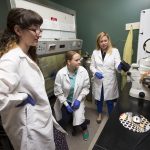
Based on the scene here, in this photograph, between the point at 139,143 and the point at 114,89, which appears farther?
the point at 114,89

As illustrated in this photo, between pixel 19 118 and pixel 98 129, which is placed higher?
pixel 19 118

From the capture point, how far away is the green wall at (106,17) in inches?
97.4

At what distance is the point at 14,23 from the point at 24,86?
14.5 inches

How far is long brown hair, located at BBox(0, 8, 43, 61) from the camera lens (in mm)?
841

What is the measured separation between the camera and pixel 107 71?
2.10 m

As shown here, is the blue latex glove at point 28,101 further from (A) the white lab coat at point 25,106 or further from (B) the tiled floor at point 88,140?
(B) the tiled floor at point 88,140

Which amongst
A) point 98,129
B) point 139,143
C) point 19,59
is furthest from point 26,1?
point 98,129

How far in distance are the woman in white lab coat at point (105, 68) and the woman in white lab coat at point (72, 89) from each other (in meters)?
0.30

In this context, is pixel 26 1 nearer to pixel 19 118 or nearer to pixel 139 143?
pixel 19 118

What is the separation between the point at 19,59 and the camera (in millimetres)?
819

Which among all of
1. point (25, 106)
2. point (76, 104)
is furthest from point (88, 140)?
point (25, 106)

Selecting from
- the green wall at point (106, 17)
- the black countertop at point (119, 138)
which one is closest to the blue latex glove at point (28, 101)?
the black countertop at point (119, 138)

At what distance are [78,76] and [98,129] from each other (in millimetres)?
850

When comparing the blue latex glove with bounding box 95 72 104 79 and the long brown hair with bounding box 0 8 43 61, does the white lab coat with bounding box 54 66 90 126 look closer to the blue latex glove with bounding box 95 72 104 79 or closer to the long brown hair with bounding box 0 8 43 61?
the blue latex glove with bounding box 95 72 104 79
